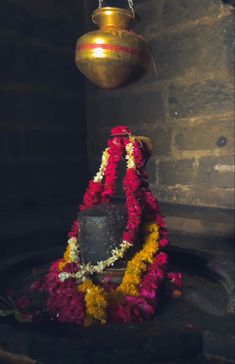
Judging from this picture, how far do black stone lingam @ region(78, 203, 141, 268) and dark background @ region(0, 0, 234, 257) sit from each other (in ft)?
4.33

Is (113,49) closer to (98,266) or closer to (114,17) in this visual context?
(114,17)

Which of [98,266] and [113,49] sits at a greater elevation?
[113,49]

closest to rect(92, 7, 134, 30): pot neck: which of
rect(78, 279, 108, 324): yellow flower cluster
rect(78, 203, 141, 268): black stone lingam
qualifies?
rect(78, 203, 141, 268): black stone lingam

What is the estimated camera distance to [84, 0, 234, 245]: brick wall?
157 inches

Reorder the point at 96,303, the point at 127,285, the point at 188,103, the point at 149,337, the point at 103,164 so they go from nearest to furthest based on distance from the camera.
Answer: the point at 149,337, the point at 96,303, the point at 127,285, the point at 103,164, the point at 188,103

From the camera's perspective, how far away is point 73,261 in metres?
2.48

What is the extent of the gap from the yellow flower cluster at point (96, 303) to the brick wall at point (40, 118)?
6.33ft

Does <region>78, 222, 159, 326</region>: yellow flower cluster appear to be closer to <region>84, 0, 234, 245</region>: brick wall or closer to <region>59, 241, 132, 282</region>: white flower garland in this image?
<region>59, 241, 132, 282</region>: white flower garland

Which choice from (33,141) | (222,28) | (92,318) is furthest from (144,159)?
(33,141)

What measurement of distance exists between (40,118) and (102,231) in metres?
2.58

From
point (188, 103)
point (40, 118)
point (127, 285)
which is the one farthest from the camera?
point (40, 118)

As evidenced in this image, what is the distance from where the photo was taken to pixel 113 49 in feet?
8.47

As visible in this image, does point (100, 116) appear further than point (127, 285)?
Yes

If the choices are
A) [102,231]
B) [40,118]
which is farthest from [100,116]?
[102,231]
